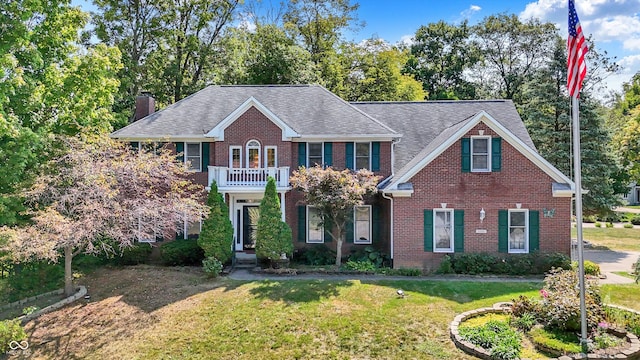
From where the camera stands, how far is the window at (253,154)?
18688 mm

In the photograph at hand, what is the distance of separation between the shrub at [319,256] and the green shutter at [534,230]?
799 centimetres

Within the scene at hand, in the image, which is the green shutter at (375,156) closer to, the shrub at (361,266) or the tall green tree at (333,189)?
the tall green tree at (333,189)

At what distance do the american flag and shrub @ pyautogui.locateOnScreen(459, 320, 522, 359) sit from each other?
18.9ft

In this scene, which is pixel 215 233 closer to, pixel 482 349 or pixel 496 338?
pixel 482 349

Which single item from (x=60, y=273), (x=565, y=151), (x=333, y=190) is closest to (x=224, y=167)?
(x=333, y=190)

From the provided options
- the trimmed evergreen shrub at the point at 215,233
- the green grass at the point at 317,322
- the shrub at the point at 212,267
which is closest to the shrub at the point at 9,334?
the green grass at the point at 317,322

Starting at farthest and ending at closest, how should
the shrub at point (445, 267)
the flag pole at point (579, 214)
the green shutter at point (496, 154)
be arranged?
the green shutter at point (496, 154), the shrub at point (445, 267), the flag pole at point (579, 214)

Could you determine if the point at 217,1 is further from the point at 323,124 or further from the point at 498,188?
the point at 498,188

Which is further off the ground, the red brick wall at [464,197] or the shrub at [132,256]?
the red brick wall at [464,197]

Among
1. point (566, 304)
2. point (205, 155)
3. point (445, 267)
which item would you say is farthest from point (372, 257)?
point (205, 155)

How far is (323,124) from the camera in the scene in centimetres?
1941

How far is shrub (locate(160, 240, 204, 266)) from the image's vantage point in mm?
17188

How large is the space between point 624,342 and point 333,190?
32.1 feet

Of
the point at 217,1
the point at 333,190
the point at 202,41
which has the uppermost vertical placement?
the point at 217,1
